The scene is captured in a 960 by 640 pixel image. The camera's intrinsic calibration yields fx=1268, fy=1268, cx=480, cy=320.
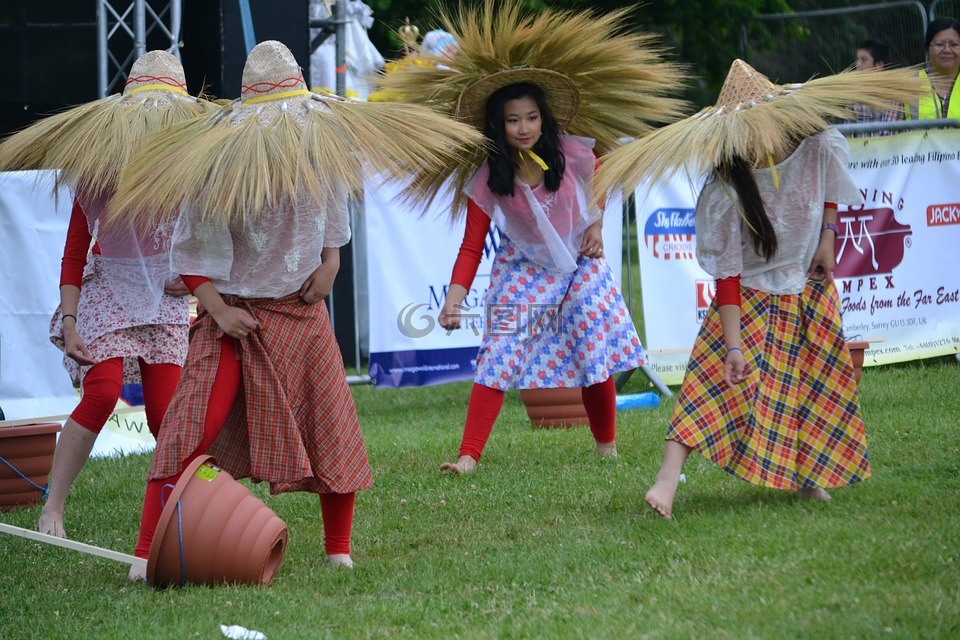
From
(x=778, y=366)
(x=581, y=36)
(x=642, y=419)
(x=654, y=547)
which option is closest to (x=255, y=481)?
(x=654, y=547)

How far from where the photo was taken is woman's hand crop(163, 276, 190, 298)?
480 cm

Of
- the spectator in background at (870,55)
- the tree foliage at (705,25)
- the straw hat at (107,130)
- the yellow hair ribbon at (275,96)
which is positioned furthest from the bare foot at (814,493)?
the tree foliage at (705,25)

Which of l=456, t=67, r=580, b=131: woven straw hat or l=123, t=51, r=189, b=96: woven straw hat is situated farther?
l=456, t=67, r=580, b=131: woven straw hat

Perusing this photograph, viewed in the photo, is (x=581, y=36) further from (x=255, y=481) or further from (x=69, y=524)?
(x=69, y=524)

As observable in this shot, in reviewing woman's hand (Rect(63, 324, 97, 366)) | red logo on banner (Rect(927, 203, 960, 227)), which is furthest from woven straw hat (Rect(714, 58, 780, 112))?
red logo on banner (Rect(927, 203, 960, 227))

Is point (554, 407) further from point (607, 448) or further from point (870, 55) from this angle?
point (870, 55)

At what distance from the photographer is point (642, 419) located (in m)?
7.07

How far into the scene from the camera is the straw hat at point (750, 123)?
14.7 ft

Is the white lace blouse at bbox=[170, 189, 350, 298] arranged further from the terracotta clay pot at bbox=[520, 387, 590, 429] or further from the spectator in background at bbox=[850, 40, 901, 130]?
the spectator in background at bbox=[850, 40, 901, 130]

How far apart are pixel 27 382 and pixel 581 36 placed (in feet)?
12.4

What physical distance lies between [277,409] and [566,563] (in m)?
1.07

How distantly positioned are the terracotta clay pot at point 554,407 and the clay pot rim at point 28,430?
256 cm

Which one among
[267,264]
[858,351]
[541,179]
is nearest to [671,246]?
[858,351]

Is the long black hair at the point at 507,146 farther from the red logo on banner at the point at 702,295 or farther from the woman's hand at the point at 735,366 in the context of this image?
the red logo on banner at the point at 702,295
